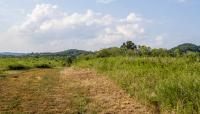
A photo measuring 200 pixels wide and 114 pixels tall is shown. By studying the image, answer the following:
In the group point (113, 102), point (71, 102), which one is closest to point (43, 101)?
point (71, 102)

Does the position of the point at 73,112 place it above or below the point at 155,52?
below

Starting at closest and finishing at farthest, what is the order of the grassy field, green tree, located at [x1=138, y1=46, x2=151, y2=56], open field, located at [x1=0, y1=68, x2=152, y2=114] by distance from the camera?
open field, located at [x1=0, y1=68, x2=152, y2=114] < the grassy field < green tree, located at [x1=138, y1=46, x2=151, y2=56]

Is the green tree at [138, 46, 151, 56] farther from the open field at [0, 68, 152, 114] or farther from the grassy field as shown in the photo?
the grassy field

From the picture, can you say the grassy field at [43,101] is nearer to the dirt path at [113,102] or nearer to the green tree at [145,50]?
the dirt path at [113,102]

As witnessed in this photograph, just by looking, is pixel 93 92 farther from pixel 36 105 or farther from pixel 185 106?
pixel 185 106

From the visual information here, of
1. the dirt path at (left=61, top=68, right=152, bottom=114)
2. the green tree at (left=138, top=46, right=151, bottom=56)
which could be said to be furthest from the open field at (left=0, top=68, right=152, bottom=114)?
the green tree at (left=138, top=46, right=151, bottom=56)

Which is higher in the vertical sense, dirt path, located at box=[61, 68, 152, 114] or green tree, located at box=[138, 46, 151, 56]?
green tree, located at box=[138, 46, 151, 56]

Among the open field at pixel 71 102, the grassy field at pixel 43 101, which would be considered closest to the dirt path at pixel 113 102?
the open field at pixel 71 102

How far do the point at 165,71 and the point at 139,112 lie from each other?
3.90 metres

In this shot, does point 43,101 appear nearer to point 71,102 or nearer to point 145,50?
point 71,102

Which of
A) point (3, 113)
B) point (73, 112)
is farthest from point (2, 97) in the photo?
point (73, 112)

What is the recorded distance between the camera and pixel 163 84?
11.6m

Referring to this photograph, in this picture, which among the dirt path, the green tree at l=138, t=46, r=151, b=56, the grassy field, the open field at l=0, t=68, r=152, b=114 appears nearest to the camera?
the dirt path

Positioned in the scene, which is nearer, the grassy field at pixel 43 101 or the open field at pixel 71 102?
the open field at pixel 71 102
